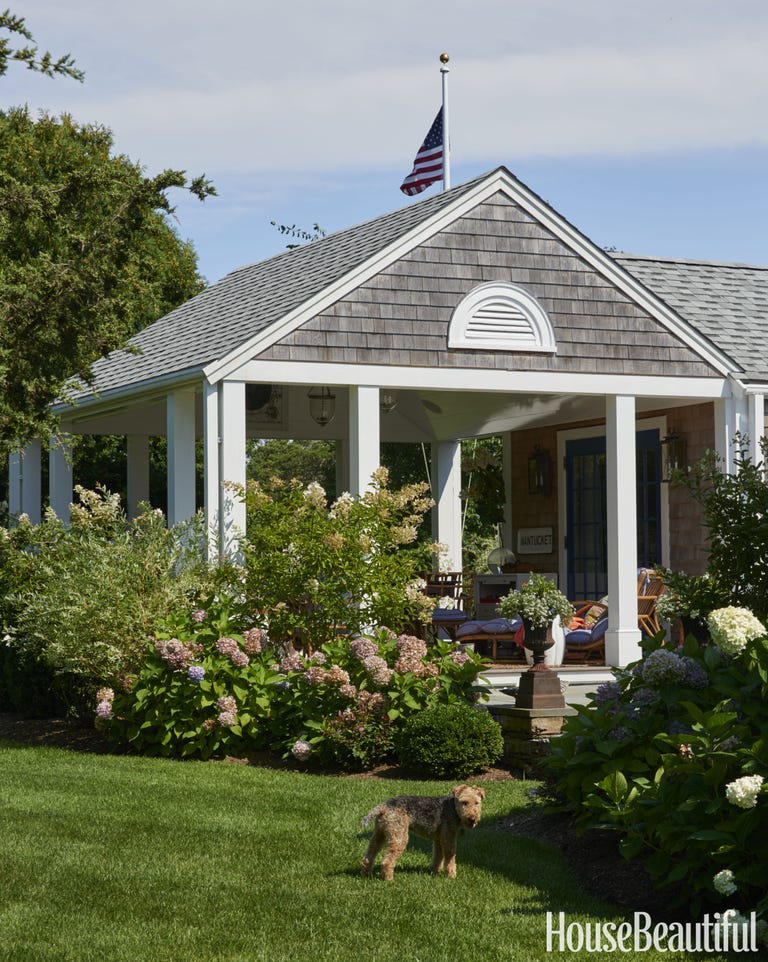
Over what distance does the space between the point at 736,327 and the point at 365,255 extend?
190 inches

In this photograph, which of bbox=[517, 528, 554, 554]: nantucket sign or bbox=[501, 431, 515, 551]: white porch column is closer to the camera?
bbox=[517, 528, 554, 554]: nantucket sign

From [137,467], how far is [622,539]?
797cm

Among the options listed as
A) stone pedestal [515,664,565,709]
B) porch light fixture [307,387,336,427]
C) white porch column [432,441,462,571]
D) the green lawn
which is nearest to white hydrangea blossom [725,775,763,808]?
the green lawn

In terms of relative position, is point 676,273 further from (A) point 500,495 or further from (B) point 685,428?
(A) point 500,495

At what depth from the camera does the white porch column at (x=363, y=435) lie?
11625mm

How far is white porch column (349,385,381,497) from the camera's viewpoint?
11.6m

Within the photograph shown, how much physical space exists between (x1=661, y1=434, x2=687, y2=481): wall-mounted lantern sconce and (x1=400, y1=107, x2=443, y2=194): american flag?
526 centimetres

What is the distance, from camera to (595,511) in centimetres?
1578

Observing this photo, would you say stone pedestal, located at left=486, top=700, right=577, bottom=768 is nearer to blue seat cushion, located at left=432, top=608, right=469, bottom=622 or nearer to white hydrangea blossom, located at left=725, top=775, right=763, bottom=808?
white hydrangea blossom, located at left=725, top=775, right=763, bottom=808

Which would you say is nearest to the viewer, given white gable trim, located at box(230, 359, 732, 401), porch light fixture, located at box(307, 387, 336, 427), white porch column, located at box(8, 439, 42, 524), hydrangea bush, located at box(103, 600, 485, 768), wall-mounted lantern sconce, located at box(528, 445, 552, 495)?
hydrangea bush, located at box(103, 600, 485, 768)

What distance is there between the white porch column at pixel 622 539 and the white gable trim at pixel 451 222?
3.18 feet

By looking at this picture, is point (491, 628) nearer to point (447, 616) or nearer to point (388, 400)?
point (447, 616)

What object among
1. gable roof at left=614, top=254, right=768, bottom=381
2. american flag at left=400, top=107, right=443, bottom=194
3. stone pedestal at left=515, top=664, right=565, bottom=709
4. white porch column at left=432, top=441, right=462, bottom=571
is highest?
american flag at left=400, top=107, right=443, bottom=194

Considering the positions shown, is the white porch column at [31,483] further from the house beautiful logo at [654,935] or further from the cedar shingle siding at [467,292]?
the house beautiful logo at [654,935]
